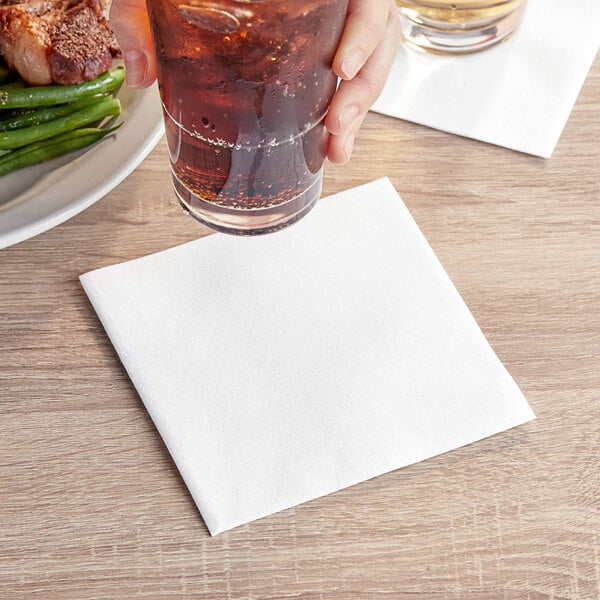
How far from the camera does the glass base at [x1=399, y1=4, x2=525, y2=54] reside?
1031mm

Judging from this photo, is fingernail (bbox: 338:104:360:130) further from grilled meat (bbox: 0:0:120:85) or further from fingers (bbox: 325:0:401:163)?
grilled meat (bbox: 0:0:120:85)

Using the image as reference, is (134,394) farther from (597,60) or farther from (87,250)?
(597,60)

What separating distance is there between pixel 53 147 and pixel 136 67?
17 centimetres

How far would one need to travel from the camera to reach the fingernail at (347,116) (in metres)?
0.74

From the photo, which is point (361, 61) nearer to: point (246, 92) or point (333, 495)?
point (246, 92)

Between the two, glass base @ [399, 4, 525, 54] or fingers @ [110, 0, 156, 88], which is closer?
fingers @ [110, 0, 156, 88]

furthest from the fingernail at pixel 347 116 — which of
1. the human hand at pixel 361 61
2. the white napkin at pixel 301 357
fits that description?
the white napkin at pixel 301 357

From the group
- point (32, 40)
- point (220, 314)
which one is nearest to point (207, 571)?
point (220, 314)

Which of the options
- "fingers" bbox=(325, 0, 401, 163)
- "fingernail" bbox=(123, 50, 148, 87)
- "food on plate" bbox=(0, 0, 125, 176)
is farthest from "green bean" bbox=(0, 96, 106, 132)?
"fingers" bbox=(325, 0, 401, 163)

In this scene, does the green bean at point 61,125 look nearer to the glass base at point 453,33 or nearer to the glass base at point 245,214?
the glass base at point 245,214

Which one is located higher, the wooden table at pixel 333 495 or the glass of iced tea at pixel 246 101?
the glass of iced tea at pixel 246 101

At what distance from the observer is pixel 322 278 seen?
2.84 ft

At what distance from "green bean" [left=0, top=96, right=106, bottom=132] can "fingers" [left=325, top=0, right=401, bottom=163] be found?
0.97 ft

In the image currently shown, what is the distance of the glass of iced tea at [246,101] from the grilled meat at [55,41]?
0.23m
